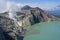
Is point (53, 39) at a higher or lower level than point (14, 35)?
lower

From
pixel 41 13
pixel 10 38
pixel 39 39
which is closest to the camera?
pixel 10 38

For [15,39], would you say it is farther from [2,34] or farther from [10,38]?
[2,34]

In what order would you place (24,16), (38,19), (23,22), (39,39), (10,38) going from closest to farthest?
1. (10,38)
2. (39,39)
3. (23,22)
4. (24,16)
5. (38,19)

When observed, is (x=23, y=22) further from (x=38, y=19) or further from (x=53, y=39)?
(x=53, y=39)

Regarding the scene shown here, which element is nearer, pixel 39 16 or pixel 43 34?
pixel 43 34

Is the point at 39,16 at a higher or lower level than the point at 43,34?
higher

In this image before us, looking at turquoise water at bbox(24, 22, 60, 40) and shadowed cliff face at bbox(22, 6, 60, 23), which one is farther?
shadowed cliff face at bbox(22, 6, 60, 23)

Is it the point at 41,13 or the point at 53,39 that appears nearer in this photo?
the point at 53,39

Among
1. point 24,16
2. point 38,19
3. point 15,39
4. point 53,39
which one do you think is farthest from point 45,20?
point 15,39

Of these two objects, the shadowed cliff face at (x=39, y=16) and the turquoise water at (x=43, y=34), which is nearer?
the turquoise water at (x=43, y=34)

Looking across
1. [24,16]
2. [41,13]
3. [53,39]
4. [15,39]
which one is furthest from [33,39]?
[41,13]
